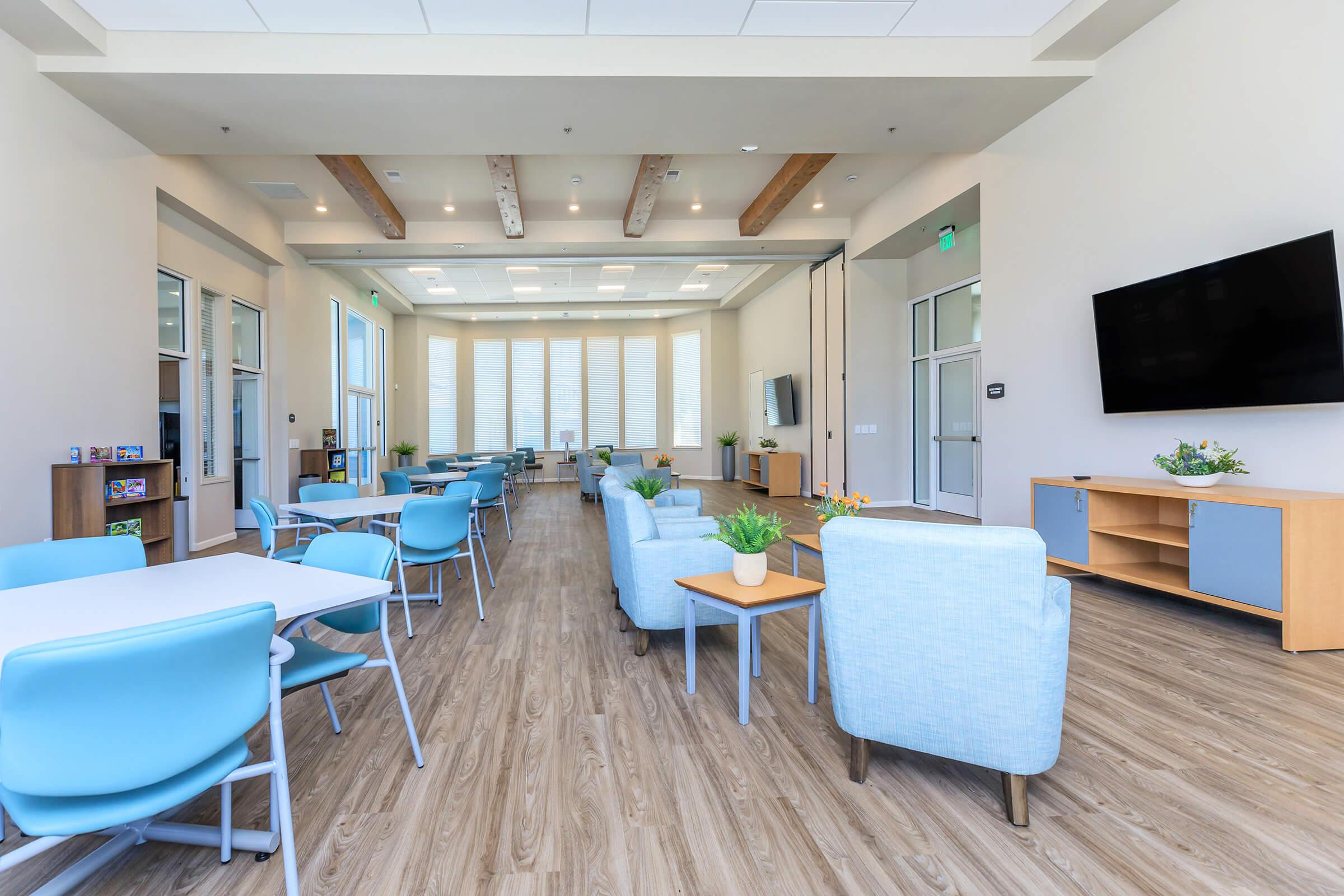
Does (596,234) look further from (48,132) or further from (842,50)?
(48,132)

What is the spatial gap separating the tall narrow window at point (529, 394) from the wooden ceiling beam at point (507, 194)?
6.06 meters

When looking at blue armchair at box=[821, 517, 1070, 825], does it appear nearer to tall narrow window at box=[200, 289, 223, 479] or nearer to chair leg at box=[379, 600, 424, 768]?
chair leg at box=[379, 600, 424, 768]

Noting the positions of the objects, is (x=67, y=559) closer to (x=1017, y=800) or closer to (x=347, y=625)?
(x=347, y=625)

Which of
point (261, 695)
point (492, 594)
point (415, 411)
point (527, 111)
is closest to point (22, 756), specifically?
point (261, 695)

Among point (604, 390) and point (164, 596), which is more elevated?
point (604, 390)

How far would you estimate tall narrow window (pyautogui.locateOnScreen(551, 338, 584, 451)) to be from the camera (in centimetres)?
1448

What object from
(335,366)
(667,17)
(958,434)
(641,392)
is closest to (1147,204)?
(667,17)

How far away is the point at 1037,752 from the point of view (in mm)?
1804

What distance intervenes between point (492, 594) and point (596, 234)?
5605 millimetres

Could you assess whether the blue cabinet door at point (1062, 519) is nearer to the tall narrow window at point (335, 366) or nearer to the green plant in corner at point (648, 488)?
the green plant in corner at point (648, 488)

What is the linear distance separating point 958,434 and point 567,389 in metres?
9.13

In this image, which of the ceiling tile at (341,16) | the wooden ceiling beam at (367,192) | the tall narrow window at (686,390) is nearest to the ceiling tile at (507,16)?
the ceiling tile at (341,16)

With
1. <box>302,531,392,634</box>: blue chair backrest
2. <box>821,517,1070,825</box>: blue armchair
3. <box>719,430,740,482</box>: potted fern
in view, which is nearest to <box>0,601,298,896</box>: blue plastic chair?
<box>302,531,392,634</box>: blue chair backrest

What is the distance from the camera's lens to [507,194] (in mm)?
6914
